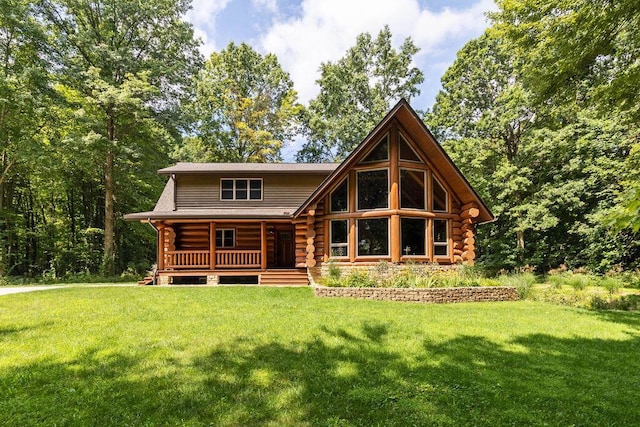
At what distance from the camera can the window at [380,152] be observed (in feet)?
50.7

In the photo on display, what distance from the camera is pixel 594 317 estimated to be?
9.09m

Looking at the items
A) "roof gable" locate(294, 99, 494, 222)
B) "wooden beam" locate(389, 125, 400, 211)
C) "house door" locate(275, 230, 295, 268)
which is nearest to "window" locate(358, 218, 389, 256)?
"wooden beam" locate(389, 125, 400, 211)

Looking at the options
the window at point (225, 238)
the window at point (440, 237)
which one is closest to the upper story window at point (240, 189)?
the window at point (225, 238)

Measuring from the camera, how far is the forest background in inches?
797

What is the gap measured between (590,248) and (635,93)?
14.9 metres

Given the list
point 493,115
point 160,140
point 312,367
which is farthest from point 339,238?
point 160,140

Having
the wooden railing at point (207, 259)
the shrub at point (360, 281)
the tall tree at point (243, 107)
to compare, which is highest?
the tall tree at point (243, 107)

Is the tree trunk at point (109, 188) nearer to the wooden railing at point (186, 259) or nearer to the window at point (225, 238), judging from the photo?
the wooden railing at point (186, 259)

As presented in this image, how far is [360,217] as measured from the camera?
1535 centimetres

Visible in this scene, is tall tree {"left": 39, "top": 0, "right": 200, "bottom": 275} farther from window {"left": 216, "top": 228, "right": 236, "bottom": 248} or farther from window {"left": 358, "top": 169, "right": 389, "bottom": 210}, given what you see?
window {"left": 358, "top": 169, "right": 389, "bottom": 210}

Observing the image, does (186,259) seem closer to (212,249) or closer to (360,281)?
(212,249)

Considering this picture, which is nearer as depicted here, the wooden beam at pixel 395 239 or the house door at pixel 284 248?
the wooden beam at pixel 395 239

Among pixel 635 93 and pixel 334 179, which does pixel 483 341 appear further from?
pixel 334 179

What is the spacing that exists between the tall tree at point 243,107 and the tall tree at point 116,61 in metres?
3.59
